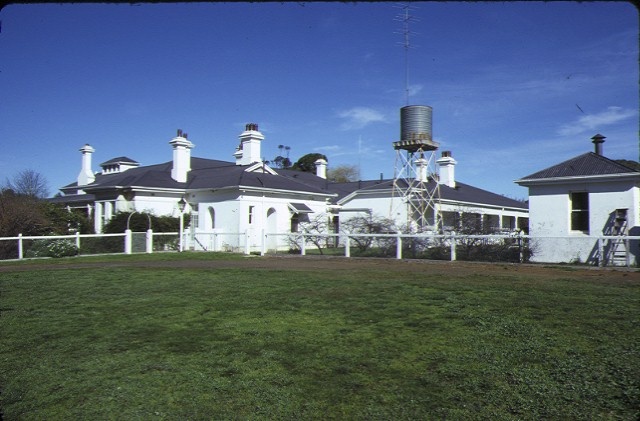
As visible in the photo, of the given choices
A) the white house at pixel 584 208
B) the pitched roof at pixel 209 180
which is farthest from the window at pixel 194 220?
the white house at pixel 584 208

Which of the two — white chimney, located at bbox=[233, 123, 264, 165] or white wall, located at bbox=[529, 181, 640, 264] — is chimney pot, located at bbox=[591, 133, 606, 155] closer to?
white wall, located at bbox=[529, 181, 640, 264]

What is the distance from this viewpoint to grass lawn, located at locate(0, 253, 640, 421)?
12.1 feet

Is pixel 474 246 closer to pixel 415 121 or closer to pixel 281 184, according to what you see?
pixel 415 121

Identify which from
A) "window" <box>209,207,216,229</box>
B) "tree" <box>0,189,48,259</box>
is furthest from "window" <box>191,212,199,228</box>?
"tree" <box>0,189,48,259</box>

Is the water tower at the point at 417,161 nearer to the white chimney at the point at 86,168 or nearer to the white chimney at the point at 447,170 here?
the white chimney at the point at 447,170

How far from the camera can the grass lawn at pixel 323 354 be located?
12.1 feet

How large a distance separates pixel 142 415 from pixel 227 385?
0.77 m

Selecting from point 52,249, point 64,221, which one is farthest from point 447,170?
point 52,249

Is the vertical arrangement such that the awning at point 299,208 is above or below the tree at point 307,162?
below

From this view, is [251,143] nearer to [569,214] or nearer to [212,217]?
[212,217]

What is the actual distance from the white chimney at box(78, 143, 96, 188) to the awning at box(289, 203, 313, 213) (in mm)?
18072

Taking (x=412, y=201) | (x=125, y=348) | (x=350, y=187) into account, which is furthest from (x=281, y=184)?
(x=125, y=348)

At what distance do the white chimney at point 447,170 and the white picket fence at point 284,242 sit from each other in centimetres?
1594

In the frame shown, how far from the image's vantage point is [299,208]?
28906mm
